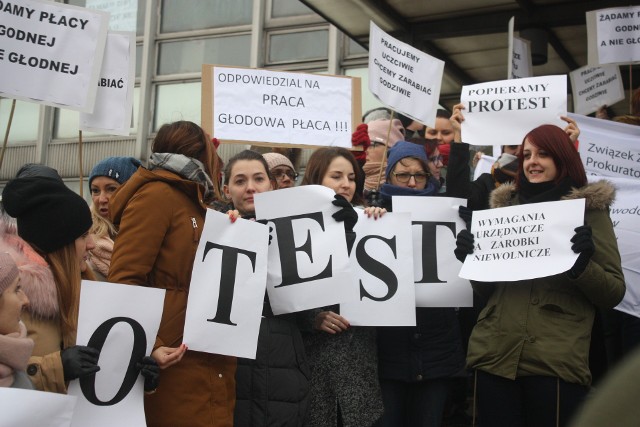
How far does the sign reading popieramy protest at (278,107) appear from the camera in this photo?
5.78 m

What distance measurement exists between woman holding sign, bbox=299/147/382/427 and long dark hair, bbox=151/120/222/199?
2.44 ft

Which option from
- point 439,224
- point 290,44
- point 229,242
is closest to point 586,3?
point 439,224

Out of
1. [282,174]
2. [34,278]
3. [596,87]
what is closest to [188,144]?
[34,278]

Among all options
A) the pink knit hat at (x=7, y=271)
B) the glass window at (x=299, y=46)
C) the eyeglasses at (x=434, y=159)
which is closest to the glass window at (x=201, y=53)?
the glass window at (x=299, y=46)

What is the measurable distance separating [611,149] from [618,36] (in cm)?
124

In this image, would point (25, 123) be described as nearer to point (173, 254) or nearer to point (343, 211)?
point (343, 211)

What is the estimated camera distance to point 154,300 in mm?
3354

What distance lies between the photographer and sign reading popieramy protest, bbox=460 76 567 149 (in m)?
5.16

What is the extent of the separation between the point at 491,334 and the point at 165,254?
154 centimetres

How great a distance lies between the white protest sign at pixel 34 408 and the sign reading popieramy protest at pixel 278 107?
10.1 ft

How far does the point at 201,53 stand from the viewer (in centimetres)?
1498

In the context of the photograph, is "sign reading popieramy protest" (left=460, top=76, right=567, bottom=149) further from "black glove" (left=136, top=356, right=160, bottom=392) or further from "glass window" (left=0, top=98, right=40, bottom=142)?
"glass window" (left=0, top=98, right=40, bottom=142)

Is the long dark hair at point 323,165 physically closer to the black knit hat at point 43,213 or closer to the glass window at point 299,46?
the black knit hat at point 43,213

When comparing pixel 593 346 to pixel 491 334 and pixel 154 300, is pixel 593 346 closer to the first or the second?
pixel 491 334
